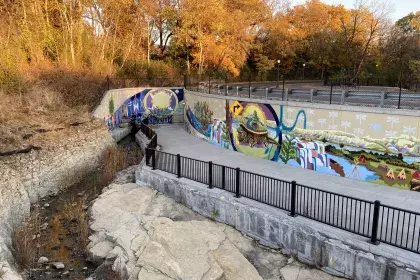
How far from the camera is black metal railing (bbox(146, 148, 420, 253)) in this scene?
25.1ft

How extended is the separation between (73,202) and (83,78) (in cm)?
1298

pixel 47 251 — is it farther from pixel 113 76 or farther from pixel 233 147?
pixel 113 76

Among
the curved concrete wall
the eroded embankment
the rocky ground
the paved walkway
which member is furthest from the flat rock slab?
the curved concrete wall

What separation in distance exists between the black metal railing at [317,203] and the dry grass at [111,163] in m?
2.61

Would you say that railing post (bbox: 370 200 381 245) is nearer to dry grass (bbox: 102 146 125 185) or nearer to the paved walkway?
the paved walkway

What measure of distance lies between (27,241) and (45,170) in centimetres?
537

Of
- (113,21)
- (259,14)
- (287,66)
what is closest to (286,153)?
(113,21)

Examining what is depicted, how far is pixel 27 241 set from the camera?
10039 mm

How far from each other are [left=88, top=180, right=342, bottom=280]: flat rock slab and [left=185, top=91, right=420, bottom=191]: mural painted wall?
5222 millimetres


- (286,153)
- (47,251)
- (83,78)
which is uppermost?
(83,78)

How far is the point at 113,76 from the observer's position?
1140 inches

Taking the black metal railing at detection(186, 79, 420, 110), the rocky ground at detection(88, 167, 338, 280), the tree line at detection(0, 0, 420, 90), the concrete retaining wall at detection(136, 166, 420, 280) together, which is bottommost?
the rocky ground at detection(88, 167, 338, 280)

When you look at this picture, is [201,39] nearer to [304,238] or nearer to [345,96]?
[345,96]

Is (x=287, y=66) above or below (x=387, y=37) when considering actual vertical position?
below
